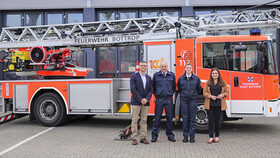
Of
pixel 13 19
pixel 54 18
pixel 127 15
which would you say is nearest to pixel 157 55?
pixel 127 15

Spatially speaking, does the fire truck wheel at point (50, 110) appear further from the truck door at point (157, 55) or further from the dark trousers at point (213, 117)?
the dark trousers at point (213, 117)

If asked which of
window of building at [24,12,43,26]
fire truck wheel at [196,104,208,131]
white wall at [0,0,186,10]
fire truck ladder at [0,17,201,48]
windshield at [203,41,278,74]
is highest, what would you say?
white wall at [0,0,186,10]

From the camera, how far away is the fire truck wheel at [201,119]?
7.71 meters

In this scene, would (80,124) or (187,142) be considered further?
(80,124)

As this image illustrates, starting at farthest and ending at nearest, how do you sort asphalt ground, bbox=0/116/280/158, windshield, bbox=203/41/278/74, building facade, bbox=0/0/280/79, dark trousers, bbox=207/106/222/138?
building facade, bbox=0/0/280/79, windshield, bbox=203/41/278/74, dark trousers, bbox=207/106/222/138, asphalt ground, bbox=0/116/280/158

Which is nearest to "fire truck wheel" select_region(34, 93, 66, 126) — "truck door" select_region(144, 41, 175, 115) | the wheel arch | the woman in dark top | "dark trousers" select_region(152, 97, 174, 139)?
the wheel arch

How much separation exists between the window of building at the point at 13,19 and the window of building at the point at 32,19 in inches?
15.8

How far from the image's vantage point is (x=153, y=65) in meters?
8.20

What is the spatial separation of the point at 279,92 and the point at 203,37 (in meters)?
2.45

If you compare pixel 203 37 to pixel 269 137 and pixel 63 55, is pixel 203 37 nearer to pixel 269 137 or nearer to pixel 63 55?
pixel 269 137

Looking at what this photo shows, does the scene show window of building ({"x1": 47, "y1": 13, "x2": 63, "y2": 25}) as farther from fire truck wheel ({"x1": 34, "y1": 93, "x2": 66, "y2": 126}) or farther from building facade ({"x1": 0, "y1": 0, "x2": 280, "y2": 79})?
fire truck wheel ({"x1": 34, "y1": 93, "x2": 66, "y2": 126})

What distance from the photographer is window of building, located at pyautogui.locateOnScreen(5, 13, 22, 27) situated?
57.7 feet

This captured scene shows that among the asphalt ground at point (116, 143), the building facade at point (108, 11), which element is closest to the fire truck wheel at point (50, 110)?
the asphalt ground at point (116, 143)

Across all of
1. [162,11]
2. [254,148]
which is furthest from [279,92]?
[162,11]
